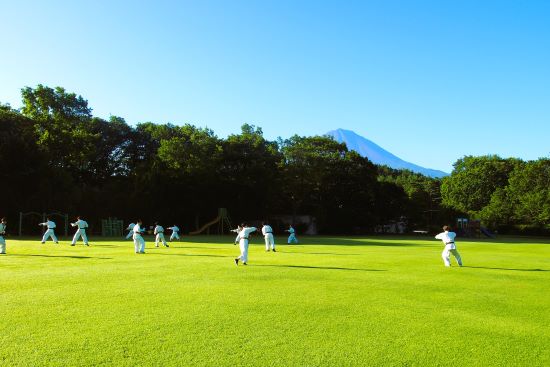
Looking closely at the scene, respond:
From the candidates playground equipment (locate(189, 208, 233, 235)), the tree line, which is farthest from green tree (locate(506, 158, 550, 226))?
playground equipment (locate(189, 208, 233, 235))

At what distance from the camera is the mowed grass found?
18.6 feet

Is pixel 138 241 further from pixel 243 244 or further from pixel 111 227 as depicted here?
pixel 111 227

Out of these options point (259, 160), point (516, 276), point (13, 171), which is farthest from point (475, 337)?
point (259, 160)

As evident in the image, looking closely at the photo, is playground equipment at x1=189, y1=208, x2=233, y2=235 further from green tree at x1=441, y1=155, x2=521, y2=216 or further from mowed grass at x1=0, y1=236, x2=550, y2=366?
green tree at x1=441, y1=155, x2=521, y2=216

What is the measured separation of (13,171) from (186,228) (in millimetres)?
Answer: 19480

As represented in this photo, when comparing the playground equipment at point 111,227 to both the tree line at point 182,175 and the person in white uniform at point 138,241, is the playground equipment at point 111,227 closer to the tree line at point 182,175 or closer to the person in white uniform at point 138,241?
the tree line at point 182,175

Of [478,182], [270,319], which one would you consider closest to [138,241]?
[270,319]

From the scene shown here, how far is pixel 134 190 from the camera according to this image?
2005 inches

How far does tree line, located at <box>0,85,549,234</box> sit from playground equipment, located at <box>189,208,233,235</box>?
1708 millimetres

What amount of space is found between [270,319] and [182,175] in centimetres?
4290

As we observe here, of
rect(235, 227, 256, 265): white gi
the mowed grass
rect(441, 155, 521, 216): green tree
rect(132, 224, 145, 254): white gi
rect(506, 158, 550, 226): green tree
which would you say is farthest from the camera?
rect(441, 155, 521, 216): green tree

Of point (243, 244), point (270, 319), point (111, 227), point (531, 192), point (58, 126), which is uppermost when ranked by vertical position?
point (58, 126)

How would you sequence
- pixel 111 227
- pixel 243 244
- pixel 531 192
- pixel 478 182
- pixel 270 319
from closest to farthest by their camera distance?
pixel 270 319 < pixel 243 244 < pixel 111 227 < pixel 531 192 < pixel 478 182

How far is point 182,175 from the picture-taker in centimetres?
4916
